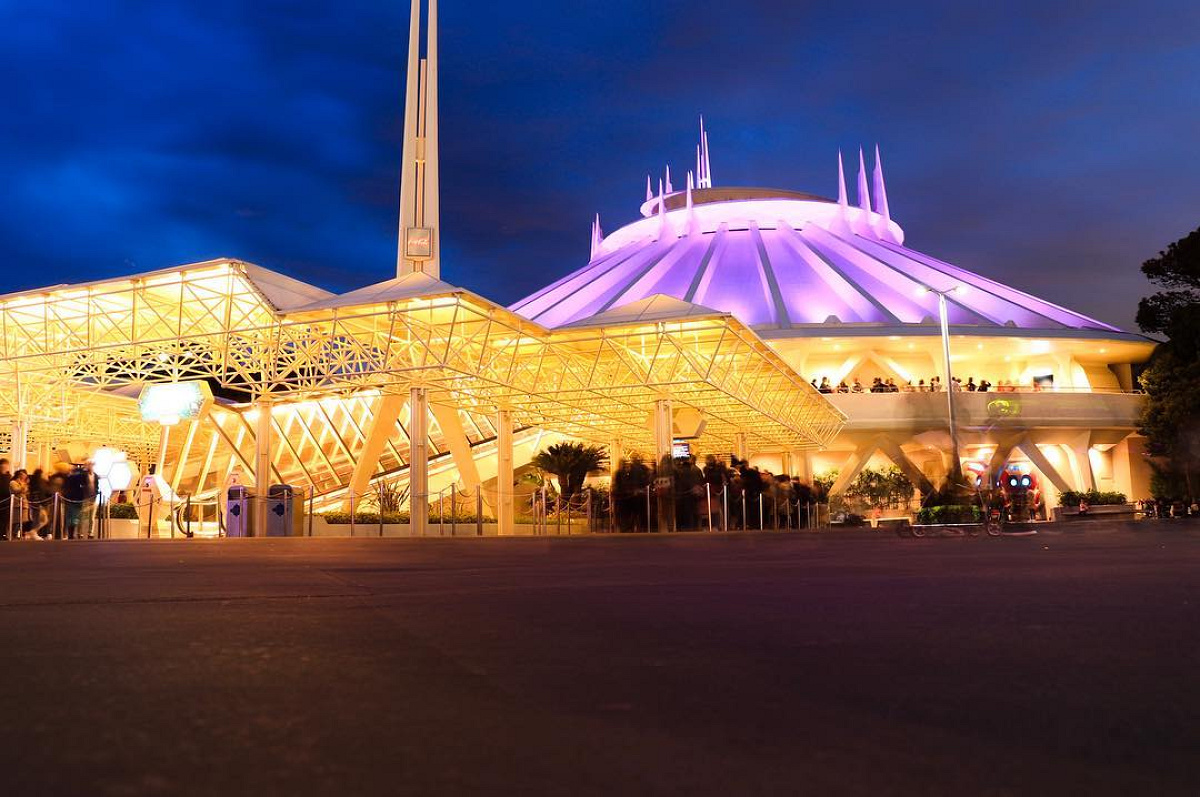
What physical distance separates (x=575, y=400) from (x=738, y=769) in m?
26.8

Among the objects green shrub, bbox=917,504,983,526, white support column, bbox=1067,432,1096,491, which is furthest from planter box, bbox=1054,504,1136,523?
green shrub, bbox=917,504,983,526

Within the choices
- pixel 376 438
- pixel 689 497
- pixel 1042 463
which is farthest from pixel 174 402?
pixel 1042 463

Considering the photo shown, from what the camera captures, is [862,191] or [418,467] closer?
[418,467]

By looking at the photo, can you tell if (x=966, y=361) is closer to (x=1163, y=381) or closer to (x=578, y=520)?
(x=1163, y=381)

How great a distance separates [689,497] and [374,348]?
321 inches

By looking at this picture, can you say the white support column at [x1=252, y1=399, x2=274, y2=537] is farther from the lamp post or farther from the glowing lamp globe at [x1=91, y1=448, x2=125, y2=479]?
the lamp post

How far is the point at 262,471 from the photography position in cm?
2420

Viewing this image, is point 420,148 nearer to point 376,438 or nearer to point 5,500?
point 376,438

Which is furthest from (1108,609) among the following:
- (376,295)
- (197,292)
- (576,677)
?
(197,292)

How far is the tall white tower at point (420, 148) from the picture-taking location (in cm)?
3388

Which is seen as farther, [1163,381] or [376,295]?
[1163,381]

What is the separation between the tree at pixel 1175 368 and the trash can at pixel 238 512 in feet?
115

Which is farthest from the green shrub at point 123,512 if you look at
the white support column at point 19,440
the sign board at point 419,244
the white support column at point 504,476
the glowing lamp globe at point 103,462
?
the sign board at point 419,244

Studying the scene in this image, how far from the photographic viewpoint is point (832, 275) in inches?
2012
